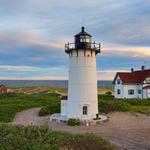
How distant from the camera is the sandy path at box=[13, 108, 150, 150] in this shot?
17000 mm

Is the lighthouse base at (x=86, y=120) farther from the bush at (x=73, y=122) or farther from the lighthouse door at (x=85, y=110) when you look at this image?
the lighthouse door at (x=85, y=110)

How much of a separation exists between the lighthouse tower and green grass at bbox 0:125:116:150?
9693mm

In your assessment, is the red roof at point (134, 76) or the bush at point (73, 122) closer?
the bush at point (73, 122)

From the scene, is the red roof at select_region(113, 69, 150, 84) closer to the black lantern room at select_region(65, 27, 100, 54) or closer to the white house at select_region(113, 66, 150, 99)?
the white house at select_region(113, 66, 150, 99)

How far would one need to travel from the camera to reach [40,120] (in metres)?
25.7

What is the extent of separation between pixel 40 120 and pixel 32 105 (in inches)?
351

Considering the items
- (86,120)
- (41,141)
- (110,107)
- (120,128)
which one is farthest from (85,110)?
(41,141)

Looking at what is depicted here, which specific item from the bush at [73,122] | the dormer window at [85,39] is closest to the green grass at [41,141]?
the bush at [73,122]

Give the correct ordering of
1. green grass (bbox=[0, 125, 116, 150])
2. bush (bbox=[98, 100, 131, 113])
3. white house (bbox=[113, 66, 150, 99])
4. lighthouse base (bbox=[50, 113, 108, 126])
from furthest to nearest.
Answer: white house (bbox=[113, 66, 150, 99]) → bush (bbox=[98, 100, 131, 113]) → lighthouse base (bbox=[50, 113, 108, 126]) → green grass (bbox=[0, 125, 116, 150])

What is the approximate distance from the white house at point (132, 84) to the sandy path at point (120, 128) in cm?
1598

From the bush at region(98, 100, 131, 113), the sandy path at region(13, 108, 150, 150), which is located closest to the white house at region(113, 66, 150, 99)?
the bush at region(98, 100, 131, 113)

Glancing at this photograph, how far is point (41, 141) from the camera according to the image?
1248 centimetres

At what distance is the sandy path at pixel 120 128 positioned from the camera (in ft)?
55.8

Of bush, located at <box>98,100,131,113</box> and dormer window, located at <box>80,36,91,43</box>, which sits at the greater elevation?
dormer window, located at <box>80,36,91,43</box>
